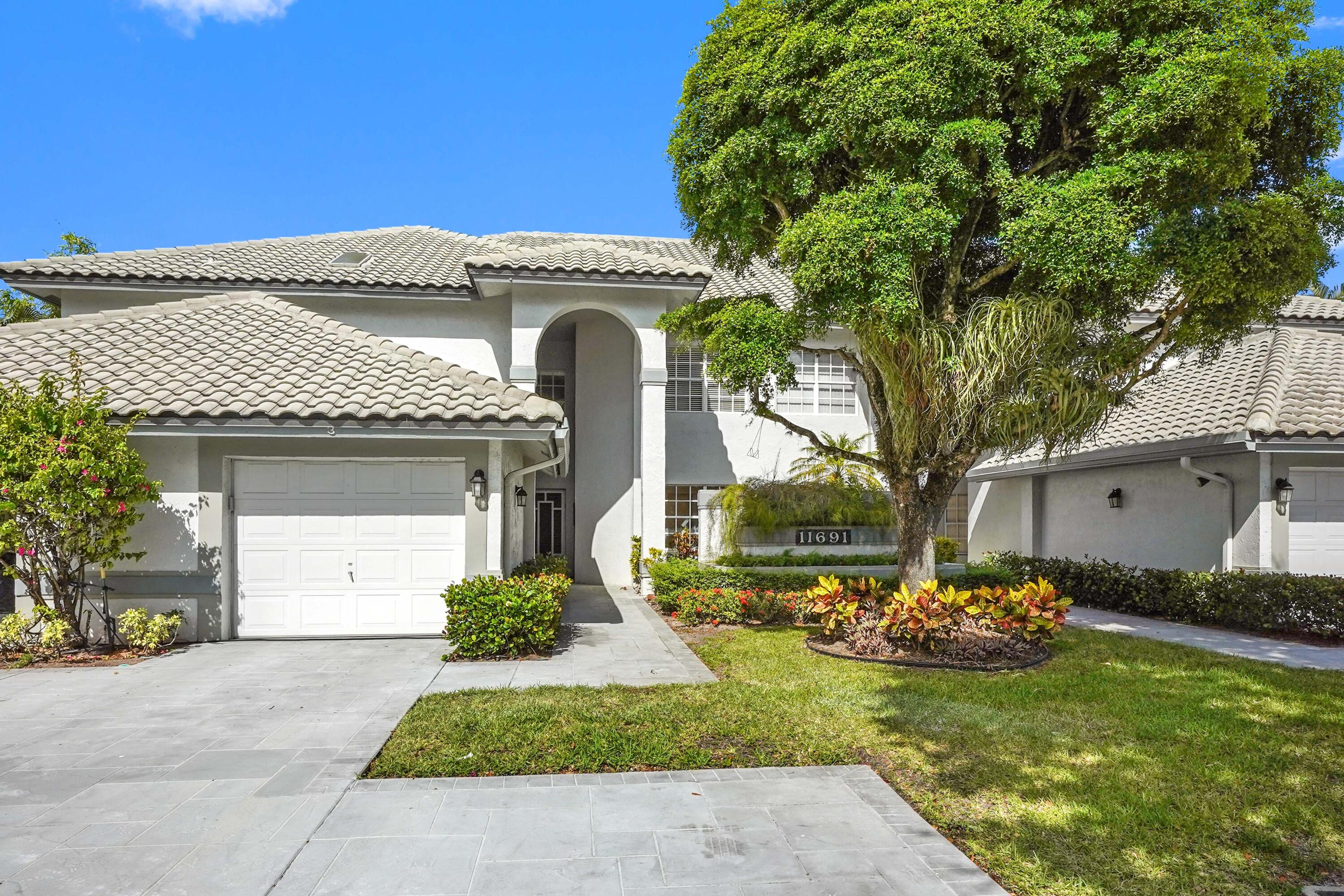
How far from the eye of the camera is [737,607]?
12.7 m

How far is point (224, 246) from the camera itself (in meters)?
18.8

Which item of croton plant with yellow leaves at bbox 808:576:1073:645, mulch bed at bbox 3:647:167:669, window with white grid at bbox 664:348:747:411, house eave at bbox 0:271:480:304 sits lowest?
mulch bed at bbox 3:647:167:669

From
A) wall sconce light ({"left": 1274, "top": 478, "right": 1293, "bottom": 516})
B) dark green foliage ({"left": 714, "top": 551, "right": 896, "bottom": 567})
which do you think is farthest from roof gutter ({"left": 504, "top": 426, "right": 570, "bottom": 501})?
wall sconce light ({"left": 1274, "top": 478, "right": 1293, "bottom": 516})

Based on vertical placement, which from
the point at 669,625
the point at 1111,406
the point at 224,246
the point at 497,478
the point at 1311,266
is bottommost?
the point at 669,625

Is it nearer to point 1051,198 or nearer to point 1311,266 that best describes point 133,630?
point 1051,198

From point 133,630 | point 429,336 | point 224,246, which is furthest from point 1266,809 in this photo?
point 224,246

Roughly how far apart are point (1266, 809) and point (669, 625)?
8.46 m

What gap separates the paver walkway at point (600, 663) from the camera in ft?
27.0

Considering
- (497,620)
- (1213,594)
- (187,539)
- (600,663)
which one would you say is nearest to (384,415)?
(497,620)

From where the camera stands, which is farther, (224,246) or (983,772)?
(224,246)

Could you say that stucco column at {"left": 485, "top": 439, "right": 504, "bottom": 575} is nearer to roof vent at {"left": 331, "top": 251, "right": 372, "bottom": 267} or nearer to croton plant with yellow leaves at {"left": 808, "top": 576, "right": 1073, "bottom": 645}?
croton plant with yellow leaves at {"left": 808, "top": 576, "right": 1073, "bottom": 645}

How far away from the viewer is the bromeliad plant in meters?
8.44

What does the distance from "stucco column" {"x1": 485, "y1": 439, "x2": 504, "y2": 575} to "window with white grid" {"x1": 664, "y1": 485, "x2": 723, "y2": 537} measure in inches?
298

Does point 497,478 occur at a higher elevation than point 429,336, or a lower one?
lower
